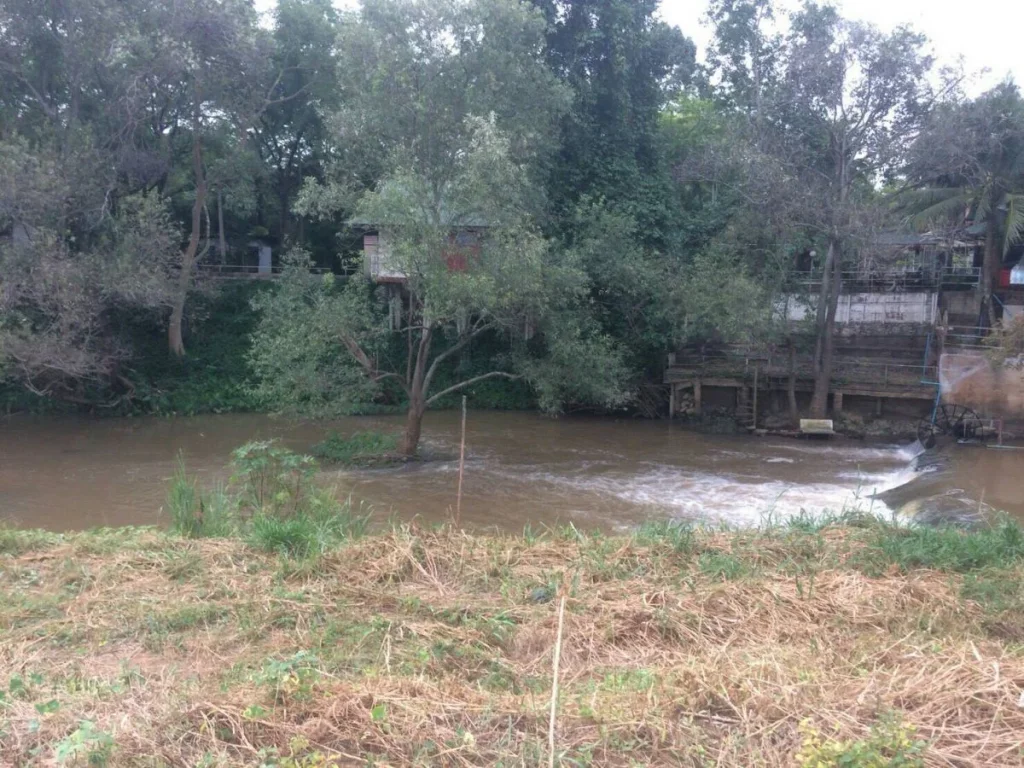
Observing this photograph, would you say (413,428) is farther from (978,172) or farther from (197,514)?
(978,172)

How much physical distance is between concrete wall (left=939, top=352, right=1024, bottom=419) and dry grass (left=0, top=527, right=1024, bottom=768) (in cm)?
1697

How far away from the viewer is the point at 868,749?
10.6ft

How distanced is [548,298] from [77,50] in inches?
594

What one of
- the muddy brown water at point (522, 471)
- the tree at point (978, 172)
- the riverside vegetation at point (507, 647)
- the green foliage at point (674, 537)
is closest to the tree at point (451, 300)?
the muddy brown water at point (522, 471)

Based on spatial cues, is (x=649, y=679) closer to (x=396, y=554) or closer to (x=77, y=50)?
(x=396, y=554)

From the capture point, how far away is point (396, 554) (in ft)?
21.7

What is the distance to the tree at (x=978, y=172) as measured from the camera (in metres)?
21.5

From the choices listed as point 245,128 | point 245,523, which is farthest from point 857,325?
point 245,523

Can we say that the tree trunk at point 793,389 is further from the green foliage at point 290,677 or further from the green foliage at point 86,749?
the green foliage at point 86,749

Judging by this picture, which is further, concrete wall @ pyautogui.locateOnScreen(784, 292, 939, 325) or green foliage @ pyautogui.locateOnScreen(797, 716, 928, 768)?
concrete wall @ pyautogui.locateOnScreen(784, 292, 939, 325)

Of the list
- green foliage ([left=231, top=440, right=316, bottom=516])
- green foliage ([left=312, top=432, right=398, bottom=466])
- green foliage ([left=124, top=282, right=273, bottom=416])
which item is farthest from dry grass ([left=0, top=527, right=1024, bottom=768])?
green foliage ([left=124, top=282, right=273, bottom=416])

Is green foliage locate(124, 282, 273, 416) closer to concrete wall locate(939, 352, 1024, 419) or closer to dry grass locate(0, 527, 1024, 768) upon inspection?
concrete wall locate(939, 352, 1024, 419)

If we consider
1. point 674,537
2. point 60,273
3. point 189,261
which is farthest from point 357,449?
point 674,537

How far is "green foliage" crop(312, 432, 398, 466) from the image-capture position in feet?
63.5
